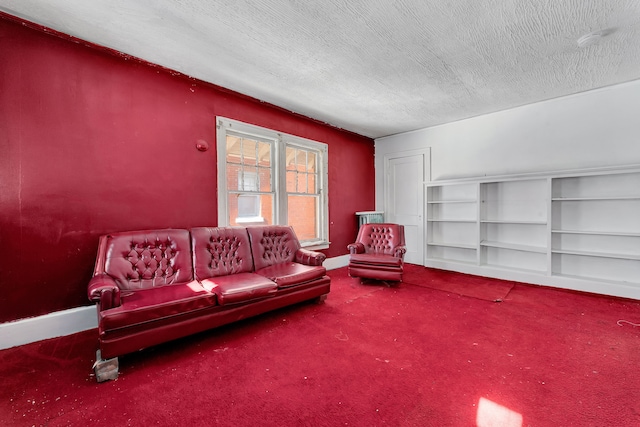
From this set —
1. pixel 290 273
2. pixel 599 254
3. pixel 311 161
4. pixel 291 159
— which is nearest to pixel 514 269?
pixel 599 254

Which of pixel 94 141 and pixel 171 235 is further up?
pixel 94 141

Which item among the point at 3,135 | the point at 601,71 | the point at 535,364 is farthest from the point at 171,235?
the point at 601,71

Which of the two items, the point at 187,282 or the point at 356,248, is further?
the point at 356,248

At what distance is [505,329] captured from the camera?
8.54ft

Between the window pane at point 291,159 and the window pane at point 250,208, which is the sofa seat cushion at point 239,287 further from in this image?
the window pane at point 291,159

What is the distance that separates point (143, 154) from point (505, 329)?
430cm

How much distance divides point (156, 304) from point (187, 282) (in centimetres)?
70

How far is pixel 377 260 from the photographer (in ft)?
13.1

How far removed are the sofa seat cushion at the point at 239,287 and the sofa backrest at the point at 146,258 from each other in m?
0.37

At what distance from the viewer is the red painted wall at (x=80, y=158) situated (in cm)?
237

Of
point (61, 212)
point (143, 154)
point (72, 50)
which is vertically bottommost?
point (61, 212)

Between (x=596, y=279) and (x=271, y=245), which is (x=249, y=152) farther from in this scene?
(x=596, y=279)

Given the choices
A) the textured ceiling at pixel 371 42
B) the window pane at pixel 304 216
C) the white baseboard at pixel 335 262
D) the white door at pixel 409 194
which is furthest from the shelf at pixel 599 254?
the window pane at pixel 304 216

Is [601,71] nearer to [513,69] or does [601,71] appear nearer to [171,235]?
[513,69]
